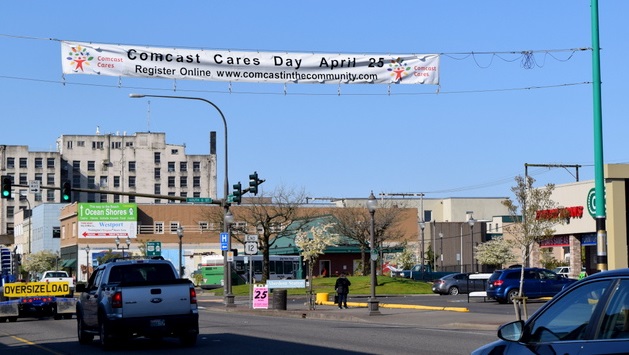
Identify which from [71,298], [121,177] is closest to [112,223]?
[121,177]

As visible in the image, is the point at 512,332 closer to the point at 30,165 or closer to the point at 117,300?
the point at 117,300

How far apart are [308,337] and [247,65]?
7.59 metres

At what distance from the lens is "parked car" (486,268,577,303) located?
147 feet

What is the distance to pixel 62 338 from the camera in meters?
26.2

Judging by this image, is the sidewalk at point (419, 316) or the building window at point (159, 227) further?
the building window at point (159, 227)

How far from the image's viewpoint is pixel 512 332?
779 cm

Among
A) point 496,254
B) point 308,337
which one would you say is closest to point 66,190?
point 308,337

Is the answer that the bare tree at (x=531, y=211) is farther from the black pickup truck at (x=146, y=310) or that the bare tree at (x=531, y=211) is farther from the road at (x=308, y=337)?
the black pickup truck at (x=146, y=310)

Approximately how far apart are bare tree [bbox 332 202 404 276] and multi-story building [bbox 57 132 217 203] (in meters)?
61.6

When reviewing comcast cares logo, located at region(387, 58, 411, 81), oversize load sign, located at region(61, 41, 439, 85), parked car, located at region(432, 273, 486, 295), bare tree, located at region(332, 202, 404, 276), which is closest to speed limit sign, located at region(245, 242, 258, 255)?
oversize load sign, located at region(61, 41, 439, 85)

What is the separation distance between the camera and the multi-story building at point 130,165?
155 m

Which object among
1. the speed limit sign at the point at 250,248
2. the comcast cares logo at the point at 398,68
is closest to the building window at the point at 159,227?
the speed limit sign at the point at 250,248

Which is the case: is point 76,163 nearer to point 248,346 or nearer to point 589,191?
point 589,191

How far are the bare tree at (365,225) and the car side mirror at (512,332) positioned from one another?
74.7m
